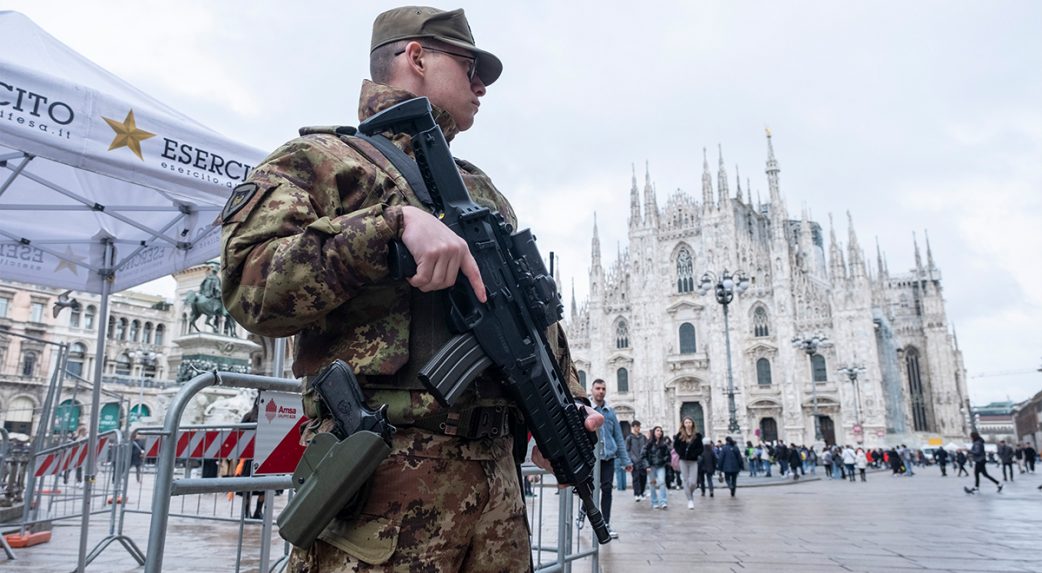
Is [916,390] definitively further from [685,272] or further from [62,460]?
[62,460]

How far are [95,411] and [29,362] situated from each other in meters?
37.7

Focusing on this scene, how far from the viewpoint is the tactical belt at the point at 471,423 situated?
139cm

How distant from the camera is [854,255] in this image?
40.5 metres

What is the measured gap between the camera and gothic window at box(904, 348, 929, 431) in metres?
49.5

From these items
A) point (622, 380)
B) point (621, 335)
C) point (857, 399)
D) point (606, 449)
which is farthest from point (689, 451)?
point (621, 335)

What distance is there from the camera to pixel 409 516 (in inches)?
51.7

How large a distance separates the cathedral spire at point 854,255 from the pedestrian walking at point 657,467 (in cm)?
3180

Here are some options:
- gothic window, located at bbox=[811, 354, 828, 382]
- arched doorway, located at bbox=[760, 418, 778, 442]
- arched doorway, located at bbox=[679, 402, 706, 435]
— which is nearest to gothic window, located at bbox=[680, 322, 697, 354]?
arched doorway, located at bbox=[679, 402, 706, 435]

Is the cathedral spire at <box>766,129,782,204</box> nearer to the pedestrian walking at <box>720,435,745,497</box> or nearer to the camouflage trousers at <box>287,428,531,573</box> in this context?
the pedestrian walking at <box>720,435,745,497</box>

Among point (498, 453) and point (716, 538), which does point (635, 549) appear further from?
point (498, 453)

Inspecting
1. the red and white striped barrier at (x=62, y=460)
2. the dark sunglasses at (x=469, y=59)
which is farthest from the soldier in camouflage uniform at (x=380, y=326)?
the red and white striped barrier at (x=62, y=460)

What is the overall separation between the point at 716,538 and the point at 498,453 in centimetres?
656

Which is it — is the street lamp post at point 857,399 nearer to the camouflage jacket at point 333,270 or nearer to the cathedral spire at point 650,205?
the cathedral spire at point 650,205

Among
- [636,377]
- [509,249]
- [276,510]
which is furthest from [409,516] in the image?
[636,377]
